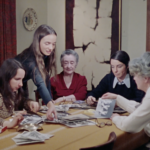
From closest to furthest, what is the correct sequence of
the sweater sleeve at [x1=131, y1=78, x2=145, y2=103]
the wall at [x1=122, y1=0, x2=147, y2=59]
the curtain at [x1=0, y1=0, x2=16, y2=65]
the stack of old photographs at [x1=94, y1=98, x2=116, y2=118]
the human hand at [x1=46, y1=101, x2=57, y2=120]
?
the human hand at [x1=46, y1=101, x2=57, y2=120] < the stack of old photographs at [x1=94, y1=98, x2=116, y2=118] < the sweater sleeve at [x1=131, y1=78, x2=145, y2=103] < the curtain at [x1=0, y1=0, x2=16, y2=65] < the wall at [x1=122, y1=0, x2=147, y2=59]

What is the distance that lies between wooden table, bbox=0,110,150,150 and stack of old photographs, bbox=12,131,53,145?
1.0 inches

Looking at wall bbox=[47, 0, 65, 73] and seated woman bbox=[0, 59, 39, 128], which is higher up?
wall bbox=[47, 0, 65, 73]

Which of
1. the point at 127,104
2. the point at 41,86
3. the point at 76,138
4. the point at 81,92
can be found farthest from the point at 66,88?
the point at 76,138

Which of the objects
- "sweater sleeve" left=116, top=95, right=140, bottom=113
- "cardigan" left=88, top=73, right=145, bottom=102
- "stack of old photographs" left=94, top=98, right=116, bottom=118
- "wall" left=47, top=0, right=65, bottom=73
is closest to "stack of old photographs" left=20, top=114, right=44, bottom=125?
"stack of old photographs" left=94, top=98, right=116, bottom=118

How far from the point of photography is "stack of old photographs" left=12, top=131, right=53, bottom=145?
4.52ft

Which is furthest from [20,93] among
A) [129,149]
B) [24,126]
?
[129,149]

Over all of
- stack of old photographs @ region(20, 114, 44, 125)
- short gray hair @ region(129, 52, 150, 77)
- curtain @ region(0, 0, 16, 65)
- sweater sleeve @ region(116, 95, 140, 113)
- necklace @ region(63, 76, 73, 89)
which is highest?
curtain @ region(0, 0, 16, 65)

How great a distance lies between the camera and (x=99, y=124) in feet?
5.86

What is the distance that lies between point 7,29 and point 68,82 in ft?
3.83

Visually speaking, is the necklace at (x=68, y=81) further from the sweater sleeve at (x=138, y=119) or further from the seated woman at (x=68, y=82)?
the sweater sleeve at (x=138, y=119)

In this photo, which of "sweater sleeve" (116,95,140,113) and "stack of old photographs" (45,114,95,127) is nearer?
"stack of old photographs" (45,114,95,127)

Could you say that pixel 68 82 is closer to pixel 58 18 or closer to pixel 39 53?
pixel 39 53

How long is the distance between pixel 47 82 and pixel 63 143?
1154mm

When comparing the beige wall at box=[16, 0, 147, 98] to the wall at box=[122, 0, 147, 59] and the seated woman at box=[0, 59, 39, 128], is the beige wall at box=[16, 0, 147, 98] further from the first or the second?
the seated woman at box=[0, 59, 39, 128]
